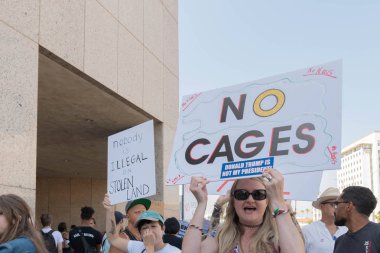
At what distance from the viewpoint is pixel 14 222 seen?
312 cm

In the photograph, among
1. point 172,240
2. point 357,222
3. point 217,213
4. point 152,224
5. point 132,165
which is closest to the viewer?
point 217,213

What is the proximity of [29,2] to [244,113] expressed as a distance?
4.47 m

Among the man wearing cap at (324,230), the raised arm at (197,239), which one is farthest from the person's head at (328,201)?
the raised arm at (197,239)

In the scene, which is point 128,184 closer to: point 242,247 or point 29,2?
point 242,247

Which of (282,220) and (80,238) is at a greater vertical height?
(282,220)

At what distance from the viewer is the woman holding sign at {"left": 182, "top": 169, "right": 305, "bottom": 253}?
9.48ft

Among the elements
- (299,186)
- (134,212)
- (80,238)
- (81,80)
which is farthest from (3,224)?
(81,80)

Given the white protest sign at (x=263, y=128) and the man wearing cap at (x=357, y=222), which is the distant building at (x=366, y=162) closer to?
the man wearing cap at (x=357, y=222)

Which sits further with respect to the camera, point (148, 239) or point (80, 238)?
point (80, 238)

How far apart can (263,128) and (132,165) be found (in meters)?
2.11

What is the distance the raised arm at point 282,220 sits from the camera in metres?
2.84

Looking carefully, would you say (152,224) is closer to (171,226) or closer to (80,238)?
(171,226)

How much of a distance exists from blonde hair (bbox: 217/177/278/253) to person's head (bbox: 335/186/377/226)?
57.9 inches

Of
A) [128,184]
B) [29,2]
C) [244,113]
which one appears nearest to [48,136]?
[29,2]
